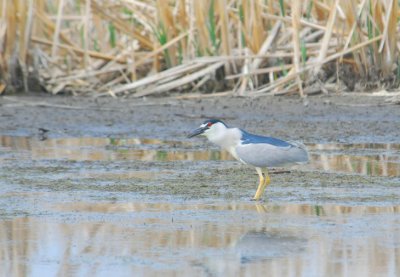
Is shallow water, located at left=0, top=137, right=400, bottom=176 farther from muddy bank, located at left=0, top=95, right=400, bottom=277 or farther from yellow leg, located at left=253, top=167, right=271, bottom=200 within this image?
yellow leg, located at left=253, top=167, right=271, bottom=200

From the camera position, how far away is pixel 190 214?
642cm

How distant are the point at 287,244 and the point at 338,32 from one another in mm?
6114

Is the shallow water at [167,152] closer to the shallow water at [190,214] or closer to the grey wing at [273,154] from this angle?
the shallow water at [190,214]

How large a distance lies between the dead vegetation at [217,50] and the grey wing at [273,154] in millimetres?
3924

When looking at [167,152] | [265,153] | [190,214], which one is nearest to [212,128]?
[265,153]

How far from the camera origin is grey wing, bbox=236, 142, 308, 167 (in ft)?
23.5

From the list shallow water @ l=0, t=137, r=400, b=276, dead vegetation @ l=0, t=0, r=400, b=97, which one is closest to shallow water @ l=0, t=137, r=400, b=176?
shallow water @ l=0, t=137, r=400, b=276

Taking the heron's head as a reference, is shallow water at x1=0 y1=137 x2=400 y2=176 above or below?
below

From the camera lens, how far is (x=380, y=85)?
11.4 m

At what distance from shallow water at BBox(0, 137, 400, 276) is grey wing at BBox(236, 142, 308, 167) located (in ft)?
0.71

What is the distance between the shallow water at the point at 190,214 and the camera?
513cm

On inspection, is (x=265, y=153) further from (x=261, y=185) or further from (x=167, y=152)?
(x=167, y=152)

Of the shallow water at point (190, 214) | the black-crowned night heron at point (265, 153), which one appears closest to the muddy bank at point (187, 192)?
the shallow water at point (190, 214)

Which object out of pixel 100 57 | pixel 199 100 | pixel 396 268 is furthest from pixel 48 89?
pixel 396 268
